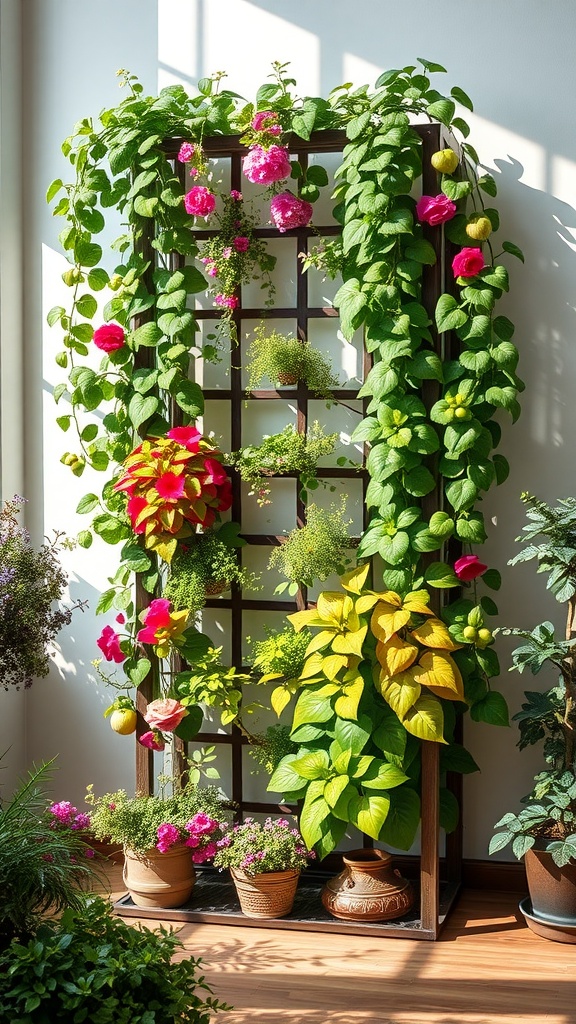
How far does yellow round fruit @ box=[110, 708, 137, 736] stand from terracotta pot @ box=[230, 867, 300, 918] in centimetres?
57

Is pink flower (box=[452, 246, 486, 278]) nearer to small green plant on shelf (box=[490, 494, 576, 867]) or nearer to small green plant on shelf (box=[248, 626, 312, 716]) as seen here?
small green plant on shelf (box=[490, 494, 576, 867])

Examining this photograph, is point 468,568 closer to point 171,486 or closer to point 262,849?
point 171,486

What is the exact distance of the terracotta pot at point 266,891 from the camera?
340cm

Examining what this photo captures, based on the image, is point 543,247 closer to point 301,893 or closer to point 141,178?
point 141,178

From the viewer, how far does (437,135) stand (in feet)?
11.0

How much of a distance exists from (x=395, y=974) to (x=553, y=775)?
0.74m

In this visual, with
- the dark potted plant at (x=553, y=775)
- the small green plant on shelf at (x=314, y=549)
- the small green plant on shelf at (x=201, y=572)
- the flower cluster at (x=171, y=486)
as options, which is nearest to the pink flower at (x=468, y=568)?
the dark potted plant at (x=553, y=775)

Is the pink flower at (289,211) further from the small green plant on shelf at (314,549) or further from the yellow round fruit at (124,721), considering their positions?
the yellow round fruit at (124,721)

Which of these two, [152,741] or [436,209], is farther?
[152,741]

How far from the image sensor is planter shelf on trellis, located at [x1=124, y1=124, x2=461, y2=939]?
335 cm

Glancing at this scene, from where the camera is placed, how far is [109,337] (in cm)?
360

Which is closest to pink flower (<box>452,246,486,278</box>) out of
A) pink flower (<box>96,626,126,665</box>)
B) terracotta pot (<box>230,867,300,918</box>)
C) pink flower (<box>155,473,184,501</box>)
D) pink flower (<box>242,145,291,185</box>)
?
pink flower (<box>242,145,291,185</box>)

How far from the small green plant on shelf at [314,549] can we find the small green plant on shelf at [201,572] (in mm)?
141

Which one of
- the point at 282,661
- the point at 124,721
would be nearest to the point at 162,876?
the point at 124,721
